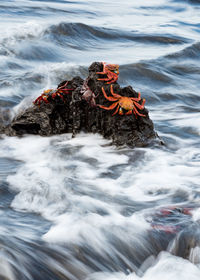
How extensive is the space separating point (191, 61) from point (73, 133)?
6.04 metres

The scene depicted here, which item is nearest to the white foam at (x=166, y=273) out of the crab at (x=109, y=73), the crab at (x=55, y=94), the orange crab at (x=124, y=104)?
the orange crab at (x=124, y=104)

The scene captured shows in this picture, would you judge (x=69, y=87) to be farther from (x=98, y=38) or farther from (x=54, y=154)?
(x=98, y=38)

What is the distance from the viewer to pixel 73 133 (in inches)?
201

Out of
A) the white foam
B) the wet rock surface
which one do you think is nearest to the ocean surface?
the white foam

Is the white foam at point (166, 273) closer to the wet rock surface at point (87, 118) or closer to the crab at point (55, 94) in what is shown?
the wet rock surface at point (87, 118)

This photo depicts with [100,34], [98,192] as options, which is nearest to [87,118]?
[98,192]

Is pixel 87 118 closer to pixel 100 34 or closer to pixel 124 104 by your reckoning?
pixel 124 104

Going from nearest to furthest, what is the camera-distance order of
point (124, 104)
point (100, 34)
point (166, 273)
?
point (166, 273) < point (124, 104) < point (100, 34)

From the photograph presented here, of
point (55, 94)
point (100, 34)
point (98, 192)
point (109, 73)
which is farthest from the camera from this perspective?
point (100, 34)

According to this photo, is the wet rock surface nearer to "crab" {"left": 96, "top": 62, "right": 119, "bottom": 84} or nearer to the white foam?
"crab" {"left": 96, "top": 62, "right": 119, "bottom": 84}

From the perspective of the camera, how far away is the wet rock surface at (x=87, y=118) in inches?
189

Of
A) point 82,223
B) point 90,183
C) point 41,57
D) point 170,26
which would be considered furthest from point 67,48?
point 82,223

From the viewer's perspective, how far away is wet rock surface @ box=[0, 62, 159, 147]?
15.7ft

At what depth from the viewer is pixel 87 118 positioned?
16.6ft
